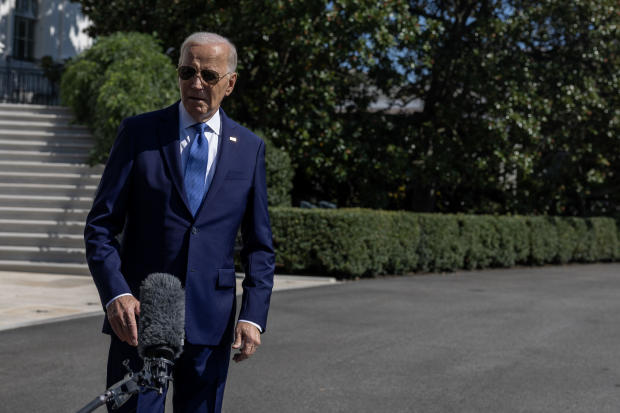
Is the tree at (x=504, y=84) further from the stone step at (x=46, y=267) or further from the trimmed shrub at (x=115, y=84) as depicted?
the stone step at (x=46, y=267)

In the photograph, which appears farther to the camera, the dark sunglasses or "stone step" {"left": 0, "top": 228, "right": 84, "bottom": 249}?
"stone step" {"left": 0, "top": 228, "right": 84, "bottom": 249}

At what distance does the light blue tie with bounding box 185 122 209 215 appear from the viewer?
2.78m

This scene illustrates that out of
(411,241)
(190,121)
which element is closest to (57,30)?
(411,241)

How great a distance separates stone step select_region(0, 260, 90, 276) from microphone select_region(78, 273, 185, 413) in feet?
39.7

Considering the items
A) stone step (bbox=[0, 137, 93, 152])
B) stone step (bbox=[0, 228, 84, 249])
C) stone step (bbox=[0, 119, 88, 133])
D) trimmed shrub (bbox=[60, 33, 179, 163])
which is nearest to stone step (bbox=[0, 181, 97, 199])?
trimmed shrub (bbox=[60, 33, 179, 163])

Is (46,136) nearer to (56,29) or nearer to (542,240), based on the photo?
(56,29)

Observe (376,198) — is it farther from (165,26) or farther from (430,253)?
(165,26)

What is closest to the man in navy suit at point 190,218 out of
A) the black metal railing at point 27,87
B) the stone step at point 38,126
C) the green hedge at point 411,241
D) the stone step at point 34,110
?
the green hedge at point 411,241

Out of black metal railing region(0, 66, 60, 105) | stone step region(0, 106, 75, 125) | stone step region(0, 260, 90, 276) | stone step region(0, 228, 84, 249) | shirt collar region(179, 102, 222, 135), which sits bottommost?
stone step region(0, 260, 90, 276)

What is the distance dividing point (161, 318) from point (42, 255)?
43.3 ft

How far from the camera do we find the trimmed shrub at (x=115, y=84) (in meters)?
15.6

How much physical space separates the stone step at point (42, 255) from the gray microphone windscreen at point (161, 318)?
12.8 metres

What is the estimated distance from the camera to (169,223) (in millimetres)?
2742

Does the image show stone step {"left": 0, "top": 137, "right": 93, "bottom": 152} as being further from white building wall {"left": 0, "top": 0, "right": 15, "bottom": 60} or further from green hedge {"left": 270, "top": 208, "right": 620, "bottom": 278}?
white building wall {"left": 0, "top": 0, "right": 15, "bottom": 60}
